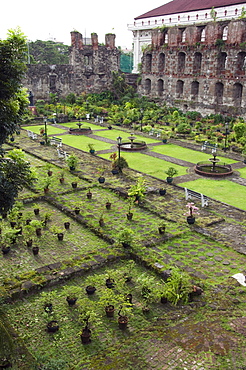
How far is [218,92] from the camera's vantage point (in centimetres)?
3481

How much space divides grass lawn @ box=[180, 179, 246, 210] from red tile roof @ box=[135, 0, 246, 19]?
32096 mm

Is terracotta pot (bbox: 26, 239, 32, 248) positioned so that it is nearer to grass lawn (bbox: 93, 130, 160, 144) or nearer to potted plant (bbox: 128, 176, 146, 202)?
potted plant (bbox: 128, 176, 146, 202)

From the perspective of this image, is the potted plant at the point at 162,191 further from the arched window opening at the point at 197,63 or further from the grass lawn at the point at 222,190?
the arched window opening at the point at 197,63

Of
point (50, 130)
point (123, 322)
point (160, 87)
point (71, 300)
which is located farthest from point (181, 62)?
point (123, 322)

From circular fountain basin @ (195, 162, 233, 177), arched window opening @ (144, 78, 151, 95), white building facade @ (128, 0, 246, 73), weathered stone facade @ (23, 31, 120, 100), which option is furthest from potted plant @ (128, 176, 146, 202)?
white building facade @ (128, 0, 246, 73)

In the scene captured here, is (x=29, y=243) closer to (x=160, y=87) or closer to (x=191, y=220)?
(x=191, y=220)

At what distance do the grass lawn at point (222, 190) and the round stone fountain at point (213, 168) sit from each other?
0.60m

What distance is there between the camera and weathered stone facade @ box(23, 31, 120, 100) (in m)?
40.7

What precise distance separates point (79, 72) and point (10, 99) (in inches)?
1500

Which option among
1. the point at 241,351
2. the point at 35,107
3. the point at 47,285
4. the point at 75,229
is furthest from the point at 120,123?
the point at 241,351

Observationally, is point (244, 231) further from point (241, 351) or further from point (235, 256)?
point (241, 351)

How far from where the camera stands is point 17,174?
699 cm

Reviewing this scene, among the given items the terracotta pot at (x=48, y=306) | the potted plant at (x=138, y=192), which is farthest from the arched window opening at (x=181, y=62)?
the terracotta pot at (x=48, y=306)

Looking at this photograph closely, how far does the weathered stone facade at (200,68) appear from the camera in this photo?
107 ft
